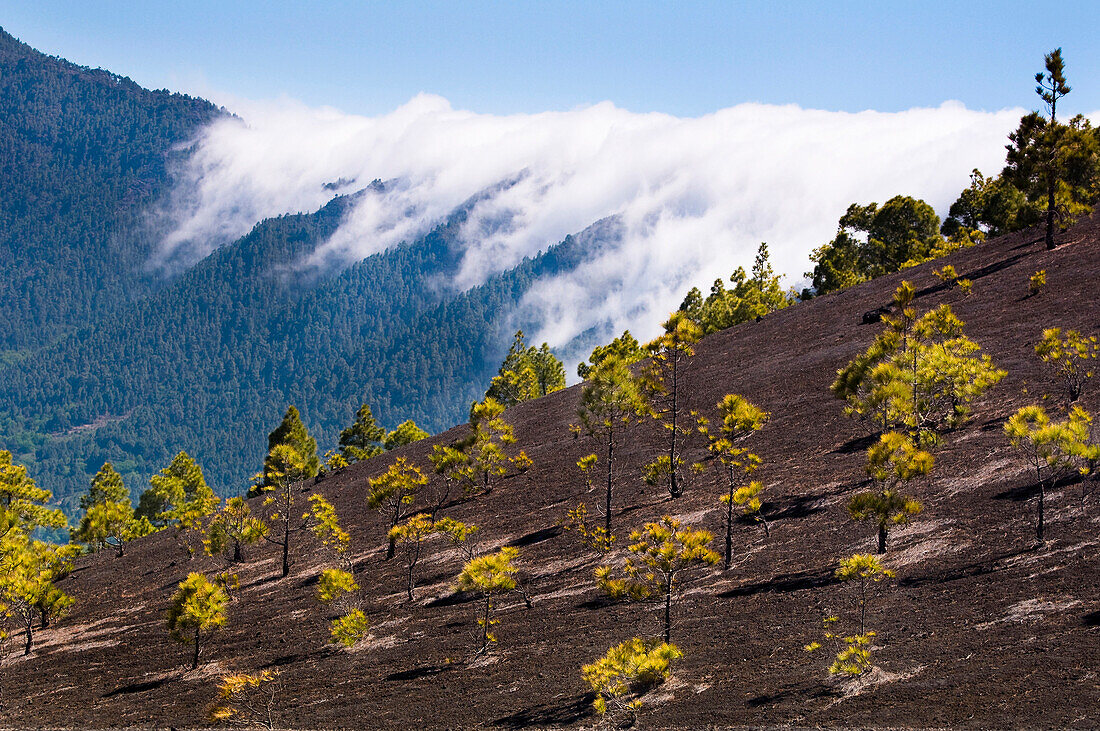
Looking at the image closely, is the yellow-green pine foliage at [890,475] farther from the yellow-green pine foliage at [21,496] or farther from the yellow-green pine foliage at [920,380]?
the yellow-green pine foliage at [21,496]

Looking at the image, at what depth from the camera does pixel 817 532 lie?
74.0ft

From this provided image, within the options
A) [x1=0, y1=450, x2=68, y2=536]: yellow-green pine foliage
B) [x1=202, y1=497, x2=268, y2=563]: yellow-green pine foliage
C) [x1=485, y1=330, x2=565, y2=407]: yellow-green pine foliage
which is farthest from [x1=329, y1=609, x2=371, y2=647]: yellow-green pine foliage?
[x1=485, y1=330, x2=565, y2=407]: yellow-green pine foliage

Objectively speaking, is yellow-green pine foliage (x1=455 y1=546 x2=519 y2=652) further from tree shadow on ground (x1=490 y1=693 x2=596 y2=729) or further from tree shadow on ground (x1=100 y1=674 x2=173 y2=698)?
tree shadow on ground (x1=100 y1=674 x2=173 y2=698)

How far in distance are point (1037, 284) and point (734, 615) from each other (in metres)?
29.7

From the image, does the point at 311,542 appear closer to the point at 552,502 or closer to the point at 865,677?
the point at 552,502

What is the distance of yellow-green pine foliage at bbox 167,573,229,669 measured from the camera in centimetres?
2303

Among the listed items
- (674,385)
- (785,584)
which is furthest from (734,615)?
(674,385)

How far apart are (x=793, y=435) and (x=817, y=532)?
10.3 m

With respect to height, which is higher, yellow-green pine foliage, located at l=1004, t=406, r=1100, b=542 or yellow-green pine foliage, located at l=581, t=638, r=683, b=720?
yellow-green pine foliage, located at l=1004, t=406, r=1100, b=542

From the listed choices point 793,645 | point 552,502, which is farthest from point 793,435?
point 793,645

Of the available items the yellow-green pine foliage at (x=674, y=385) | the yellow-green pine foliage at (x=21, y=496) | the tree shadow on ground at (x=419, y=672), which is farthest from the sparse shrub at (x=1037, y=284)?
the yellow-green pine foliage at (x=21, y=496)

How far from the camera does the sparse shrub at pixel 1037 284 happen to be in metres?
39.5

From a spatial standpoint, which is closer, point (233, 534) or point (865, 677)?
point (865, 677)

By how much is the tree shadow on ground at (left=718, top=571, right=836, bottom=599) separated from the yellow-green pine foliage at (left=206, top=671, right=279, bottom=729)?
1101cm
